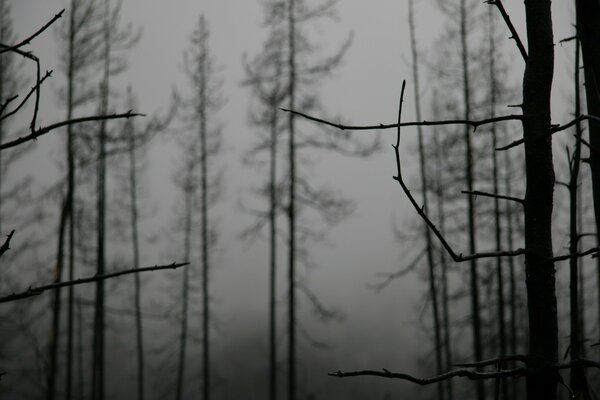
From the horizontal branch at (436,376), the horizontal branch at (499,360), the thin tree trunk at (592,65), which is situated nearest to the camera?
the horizontal branch at (436,376)

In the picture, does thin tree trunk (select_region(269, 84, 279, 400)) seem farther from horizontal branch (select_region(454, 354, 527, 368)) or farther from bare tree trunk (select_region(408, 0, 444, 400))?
horizontal branch (select_region(454, 354, 527, 368))

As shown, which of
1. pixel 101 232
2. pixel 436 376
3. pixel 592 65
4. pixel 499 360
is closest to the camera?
pixel 436 376

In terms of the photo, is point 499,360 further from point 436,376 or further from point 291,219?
point 291,219

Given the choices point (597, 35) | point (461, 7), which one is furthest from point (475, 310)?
point (597, 35)

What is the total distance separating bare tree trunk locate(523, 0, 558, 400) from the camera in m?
1.56

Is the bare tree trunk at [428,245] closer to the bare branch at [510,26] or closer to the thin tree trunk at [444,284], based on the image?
the thin tree trunk at [444,284]

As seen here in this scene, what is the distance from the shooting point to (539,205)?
1.62 m

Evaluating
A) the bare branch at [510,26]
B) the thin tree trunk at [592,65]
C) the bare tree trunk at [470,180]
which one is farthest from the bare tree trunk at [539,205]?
the bare tree trunk at [470,180]

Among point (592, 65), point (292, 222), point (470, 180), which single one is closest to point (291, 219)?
point (292, 222)

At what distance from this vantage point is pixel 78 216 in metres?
15.5

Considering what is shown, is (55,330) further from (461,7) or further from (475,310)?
(461,7)

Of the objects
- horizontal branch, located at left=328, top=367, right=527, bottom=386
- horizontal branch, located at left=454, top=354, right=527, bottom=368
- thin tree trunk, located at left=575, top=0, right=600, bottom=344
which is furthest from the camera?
thin tree trunk, located at left=575, top=0, right=600, bottom=344

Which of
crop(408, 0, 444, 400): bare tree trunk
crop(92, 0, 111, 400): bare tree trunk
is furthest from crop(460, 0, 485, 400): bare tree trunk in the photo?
crop(92, 0, 111, 400): bare tree trunk

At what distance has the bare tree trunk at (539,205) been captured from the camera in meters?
1.56
